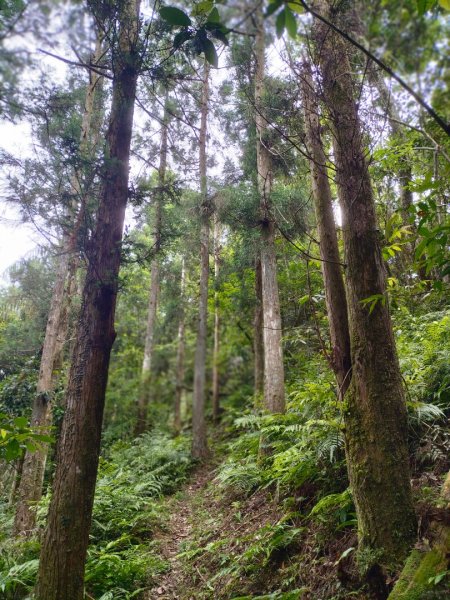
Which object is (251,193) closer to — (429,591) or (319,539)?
(319,539)

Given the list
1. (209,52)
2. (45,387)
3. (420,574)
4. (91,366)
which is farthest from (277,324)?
(209,52)

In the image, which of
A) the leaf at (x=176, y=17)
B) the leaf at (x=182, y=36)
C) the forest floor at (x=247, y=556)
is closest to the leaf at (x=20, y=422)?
the leaf at (x=176, y=17)

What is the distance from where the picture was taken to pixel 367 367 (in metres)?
2.97

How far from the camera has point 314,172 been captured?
143 inches

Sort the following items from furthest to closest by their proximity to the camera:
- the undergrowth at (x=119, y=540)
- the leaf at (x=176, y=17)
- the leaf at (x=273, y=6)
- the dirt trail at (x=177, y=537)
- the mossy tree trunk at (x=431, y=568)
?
the dirt trail at (x=177, y=537), the undergrowth at (x=119, y=540), the mossy tree trunk at (x=431, y=568), the leaf at (x=176, y=17), the leaf at (x=273, y=6)

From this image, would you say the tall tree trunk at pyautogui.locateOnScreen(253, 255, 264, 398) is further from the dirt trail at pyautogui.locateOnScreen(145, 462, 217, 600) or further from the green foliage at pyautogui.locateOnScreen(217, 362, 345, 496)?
the green foliage at pyautogui.locateOnScreen(217, 362, 345, 496)

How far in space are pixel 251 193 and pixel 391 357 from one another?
736cm

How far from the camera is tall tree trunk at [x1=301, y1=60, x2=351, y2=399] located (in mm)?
3258

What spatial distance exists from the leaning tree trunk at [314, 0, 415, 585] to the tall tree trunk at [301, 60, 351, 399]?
0.16 m

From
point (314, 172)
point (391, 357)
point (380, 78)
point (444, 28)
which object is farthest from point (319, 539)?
point (380, 78)

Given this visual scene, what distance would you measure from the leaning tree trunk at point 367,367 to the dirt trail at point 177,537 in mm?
2681

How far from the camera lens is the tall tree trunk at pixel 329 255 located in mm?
3258

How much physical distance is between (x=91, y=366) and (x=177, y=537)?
156 inches

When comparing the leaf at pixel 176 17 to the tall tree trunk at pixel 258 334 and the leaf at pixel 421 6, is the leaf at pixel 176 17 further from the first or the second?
the tall tree trunk at pixel 258 334
